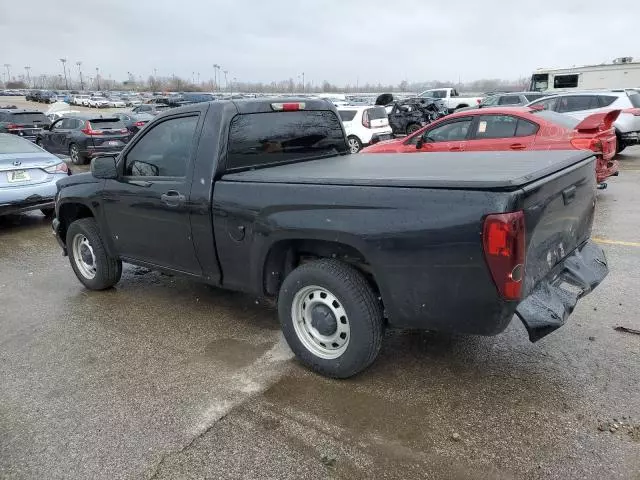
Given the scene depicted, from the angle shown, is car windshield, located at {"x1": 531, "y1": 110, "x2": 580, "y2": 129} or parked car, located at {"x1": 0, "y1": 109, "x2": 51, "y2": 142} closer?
car windshield, located at {"x1": 531, "y1": 110, "x2": 580, "y2": 129}

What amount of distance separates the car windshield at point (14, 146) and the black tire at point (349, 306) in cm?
714

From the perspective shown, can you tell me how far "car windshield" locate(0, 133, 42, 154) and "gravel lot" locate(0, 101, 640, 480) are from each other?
4.80 metres

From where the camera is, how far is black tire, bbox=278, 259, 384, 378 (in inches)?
123

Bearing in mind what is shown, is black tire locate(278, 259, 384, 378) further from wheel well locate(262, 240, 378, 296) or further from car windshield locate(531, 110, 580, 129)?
car windshield locate(531, 110, 580, 129)

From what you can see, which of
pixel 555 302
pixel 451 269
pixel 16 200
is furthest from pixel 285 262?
pixel 16 200

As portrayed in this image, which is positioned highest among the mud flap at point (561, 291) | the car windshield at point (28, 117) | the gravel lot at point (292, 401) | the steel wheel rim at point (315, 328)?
the car windshield at point (28, 117)

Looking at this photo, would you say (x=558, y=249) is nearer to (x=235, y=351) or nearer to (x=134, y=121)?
(x=235, y=351)

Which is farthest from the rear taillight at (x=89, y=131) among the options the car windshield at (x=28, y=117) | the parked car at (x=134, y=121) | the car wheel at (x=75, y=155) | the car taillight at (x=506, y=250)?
the car taillight at (x=506, y=250)

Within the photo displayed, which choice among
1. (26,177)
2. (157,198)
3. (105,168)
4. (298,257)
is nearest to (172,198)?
(157,198)

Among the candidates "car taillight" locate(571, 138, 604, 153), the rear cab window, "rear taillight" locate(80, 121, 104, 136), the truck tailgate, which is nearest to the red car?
"car taillight" locate(571, 138, 604, 153)

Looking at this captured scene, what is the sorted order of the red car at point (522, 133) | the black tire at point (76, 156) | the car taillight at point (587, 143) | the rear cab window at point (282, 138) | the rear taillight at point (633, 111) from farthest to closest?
the black tire at point (76, 156)
the rear taillight at point (633, 111)
the red car at point (522, 133)
the car taillight at point (587, 143)
the rear cab window at point (282, 138)

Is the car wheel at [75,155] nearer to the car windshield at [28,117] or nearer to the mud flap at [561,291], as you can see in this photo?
the car windshield at [28,117]

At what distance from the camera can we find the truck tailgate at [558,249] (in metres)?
2.75

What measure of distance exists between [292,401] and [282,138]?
2.19 meters
